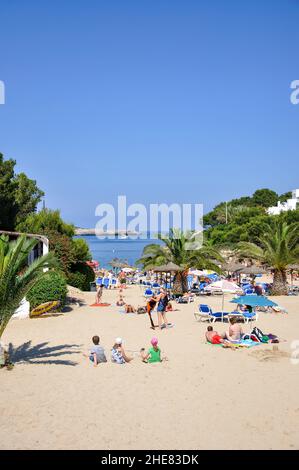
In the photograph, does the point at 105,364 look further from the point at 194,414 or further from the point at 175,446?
the point at 175,446

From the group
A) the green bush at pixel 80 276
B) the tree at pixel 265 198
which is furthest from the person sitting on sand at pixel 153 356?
the tree at pixel 265 198

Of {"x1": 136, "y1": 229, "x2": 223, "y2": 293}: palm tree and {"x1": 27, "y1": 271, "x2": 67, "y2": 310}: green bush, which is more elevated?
{"x1": 136, "y1": 229, "x2": 223, "y2": 293}: palm tree

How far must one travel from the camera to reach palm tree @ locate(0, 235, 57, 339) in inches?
364

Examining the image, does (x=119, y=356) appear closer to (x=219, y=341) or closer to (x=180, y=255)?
(x=219, y=341)

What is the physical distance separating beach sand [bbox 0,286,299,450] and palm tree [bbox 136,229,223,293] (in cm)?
1117

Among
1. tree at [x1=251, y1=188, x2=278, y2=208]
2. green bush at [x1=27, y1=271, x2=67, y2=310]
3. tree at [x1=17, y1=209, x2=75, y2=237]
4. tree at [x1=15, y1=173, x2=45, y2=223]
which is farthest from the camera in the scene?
tree at [x1=251, y1=188, x2=278, y2=208]

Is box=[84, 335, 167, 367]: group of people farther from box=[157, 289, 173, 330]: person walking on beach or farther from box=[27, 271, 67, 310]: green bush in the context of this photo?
box=[27, 271, 67, 310]: green bush

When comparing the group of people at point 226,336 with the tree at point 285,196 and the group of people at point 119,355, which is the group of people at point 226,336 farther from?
the tree at point 285,196

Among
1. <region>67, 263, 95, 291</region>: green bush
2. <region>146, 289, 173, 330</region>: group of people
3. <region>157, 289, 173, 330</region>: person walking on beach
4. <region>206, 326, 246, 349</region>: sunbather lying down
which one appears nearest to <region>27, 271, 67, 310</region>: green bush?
<region>146, 289, 173, 330</region>: group of people

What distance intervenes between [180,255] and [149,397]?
17084mm

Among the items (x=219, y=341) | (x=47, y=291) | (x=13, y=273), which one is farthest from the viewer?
(x=47, y=291)

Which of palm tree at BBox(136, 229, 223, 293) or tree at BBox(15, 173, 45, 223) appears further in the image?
tree at BBox(15, 173, 45, 223)

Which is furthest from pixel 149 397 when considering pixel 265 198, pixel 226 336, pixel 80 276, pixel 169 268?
pixel 265 198

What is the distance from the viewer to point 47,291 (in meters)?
17.0
